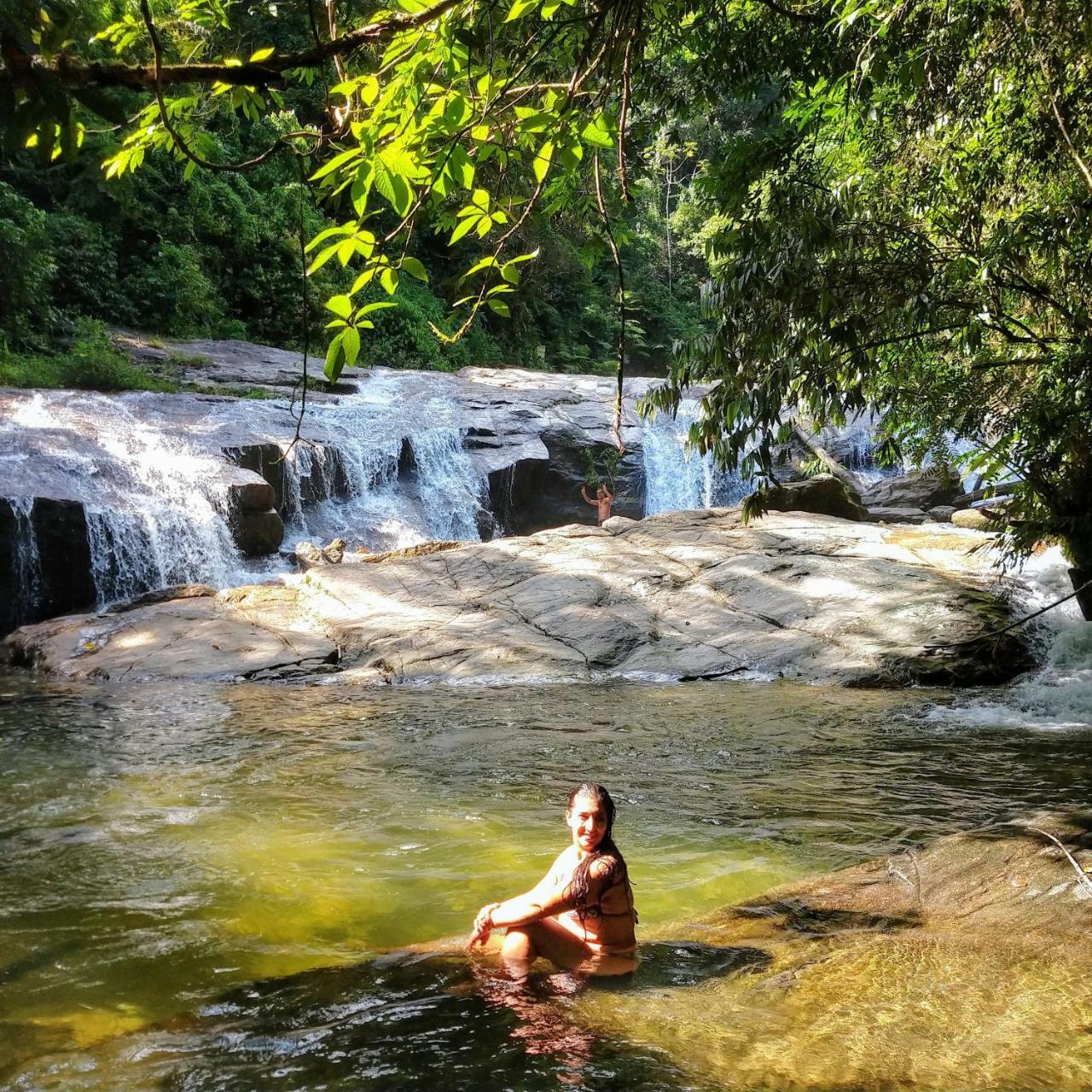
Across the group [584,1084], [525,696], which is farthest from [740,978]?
[525,696]

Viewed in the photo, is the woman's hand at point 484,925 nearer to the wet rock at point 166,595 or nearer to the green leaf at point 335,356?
the green leaf at point 335,356

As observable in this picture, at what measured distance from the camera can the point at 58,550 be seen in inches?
514

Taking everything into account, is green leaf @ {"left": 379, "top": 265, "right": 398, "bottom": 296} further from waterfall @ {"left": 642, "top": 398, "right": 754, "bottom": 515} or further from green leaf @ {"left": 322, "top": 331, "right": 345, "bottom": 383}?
waterfall @ {"left": 642, "top": 398, "right": 754, "bottom": 515}

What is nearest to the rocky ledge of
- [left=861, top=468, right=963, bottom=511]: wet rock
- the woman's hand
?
[left=861, top=468, right=963, bottom=511]: wet rock

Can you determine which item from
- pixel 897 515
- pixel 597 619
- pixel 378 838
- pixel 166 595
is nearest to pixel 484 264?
pixel 378 838

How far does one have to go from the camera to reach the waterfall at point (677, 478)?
20453mm

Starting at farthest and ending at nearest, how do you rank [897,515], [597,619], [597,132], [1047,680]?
[897,515] → [597,619] → [1047,680] → [597,132]

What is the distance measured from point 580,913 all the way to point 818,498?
13657 mm

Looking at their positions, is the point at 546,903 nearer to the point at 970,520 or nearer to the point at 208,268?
the point at 970,520

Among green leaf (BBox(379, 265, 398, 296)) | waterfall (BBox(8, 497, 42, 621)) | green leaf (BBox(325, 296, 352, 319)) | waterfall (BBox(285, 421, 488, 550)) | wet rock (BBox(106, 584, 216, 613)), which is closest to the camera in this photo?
green leaf (BBox(325, 296, 352, 319))

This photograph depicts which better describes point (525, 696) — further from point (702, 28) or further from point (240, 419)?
point (240, 419)

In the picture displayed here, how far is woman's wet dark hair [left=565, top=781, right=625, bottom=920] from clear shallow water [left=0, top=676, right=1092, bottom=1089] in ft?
1.03

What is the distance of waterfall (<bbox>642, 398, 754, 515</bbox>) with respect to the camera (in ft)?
67.1

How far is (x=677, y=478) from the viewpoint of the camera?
20594mm
